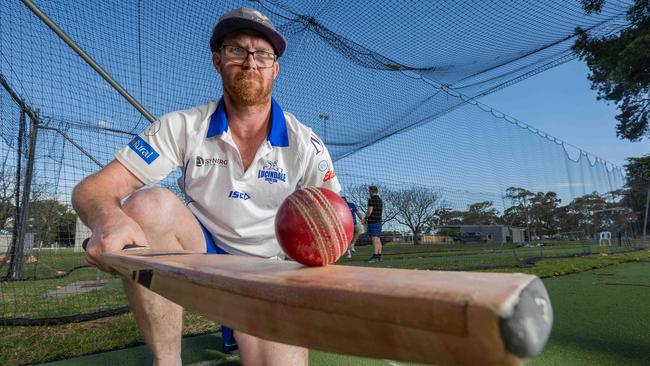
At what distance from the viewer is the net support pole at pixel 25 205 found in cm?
652

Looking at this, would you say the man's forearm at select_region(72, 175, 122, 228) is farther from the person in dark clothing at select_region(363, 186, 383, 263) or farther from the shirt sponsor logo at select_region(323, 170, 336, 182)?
the person in dark clothing at select_region(363, 186, 383, 263)

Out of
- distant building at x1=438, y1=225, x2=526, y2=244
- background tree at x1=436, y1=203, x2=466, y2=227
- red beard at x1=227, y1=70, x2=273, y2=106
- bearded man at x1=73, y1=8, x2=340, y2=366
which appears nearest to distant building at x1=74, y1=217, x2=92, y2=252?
bearded man at x1=73, y1=8, x2=340, y2=366

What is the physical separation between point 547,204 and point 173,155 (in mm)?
14420

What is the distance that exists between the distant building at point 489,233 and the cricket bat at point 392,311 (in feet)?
45.8

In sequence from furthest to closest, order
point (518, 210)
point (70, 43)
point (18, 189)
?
point (518, 210)
point (18, 189)
point (70, 43)

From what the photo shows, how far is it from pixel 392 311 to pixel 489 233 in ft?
49.7

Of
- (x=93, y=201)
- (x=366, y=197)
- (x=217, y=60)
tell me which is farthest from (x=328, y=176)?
(x=366, y=197)

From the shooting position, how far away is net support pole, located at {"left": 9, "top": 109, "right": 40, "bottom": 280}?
652 cm

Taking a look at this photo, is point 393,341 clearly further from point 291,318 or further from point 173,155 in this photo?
point 173,155

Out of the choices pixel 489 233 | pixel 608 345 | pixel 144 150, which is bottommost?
pixel 608 345

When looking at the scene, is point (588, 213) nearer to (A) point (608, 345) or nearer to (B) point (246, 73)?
(A) point (608, 345)

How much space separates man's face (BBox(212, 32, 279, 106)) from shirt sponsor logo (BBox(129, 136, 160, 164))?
1.61ft

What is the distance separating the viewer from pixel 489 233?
1466cm

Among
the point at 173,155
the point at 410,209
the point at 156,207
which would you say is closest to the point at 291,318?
the point at 156,207
